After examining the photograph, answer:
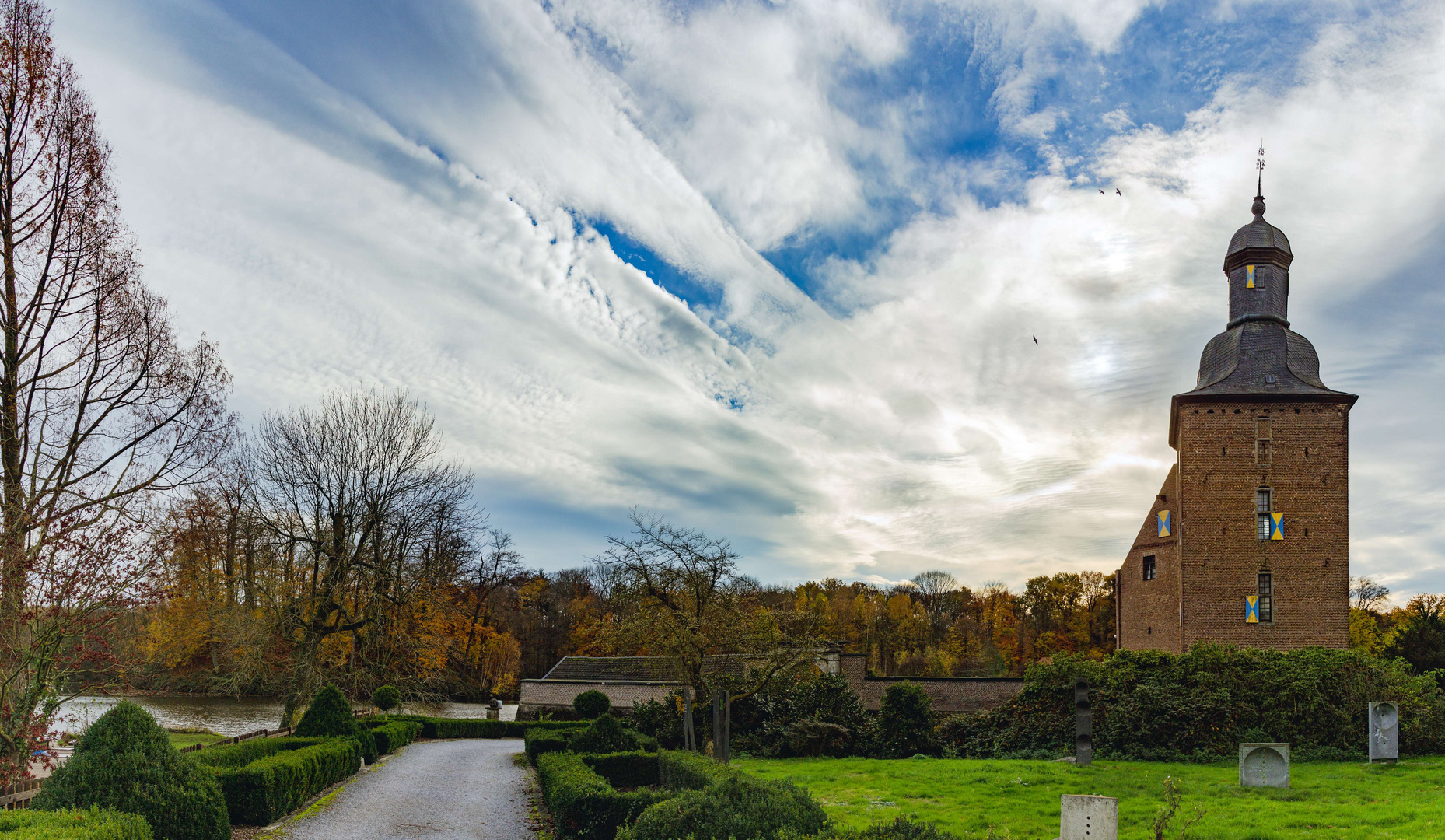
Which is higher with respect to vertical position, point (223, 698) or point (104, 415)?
point (104, 415)

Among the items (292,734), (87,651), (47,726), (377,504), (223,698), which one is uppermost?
(377,504)

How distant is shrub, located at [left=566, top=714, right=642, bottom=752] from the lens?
15.5m

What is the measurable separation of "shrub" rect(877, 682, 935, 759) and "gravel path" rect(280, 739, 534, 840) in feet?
26.8

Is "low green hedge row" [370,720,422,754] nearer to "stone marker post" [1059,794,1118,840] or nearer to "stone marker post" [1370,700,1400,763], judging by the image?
"stone marker post" [1059,794,1118,840]

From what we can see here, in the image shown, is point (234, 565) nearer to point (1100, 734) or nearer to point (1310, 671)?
point (1100, 734)

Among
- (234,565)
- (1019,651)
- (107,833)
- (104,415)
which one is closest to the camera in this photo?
(107,833)

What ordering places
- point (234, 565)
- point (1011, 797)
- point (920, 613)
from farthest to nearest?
point (920, 613) < point (234, 565) < point (1011, 797)

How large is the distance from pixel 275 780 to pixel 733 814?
317 inches

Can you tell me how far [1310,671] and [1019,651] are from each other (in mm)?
42668

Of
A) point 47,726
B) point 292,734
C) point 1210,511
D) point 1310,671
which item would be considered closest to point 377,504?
point 292,734

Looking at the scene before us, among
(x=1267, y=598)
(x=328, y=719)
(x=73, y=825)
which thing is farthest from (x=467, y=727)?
(x=1267, y=598)

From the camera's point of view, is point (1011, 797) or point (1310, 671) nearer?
point (1011, 797)

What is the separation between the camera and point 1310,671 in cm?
1627

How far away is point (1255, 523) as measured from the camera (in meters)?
27.0
